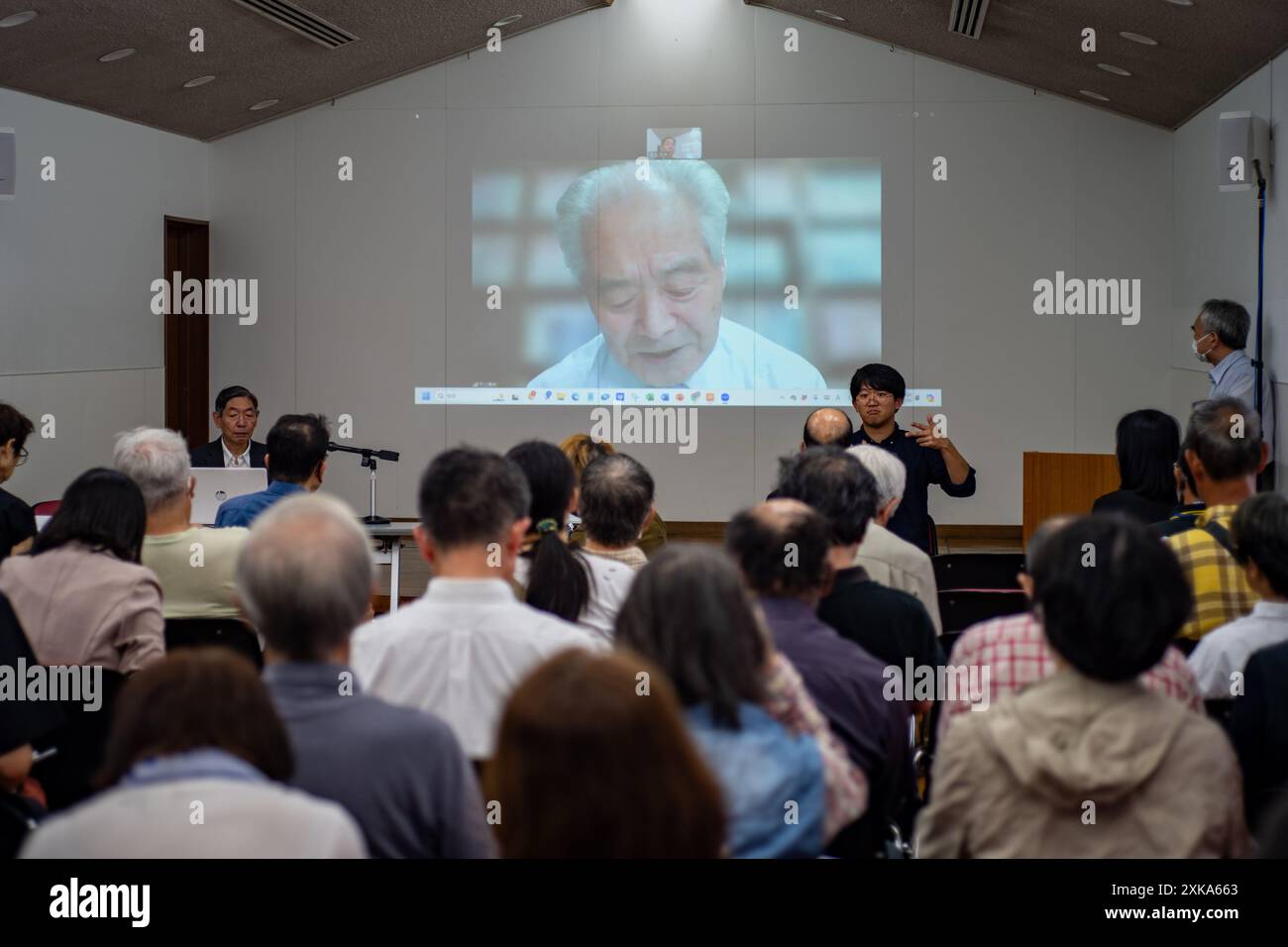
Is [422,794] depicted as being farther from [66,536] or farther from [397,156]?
[397,156]

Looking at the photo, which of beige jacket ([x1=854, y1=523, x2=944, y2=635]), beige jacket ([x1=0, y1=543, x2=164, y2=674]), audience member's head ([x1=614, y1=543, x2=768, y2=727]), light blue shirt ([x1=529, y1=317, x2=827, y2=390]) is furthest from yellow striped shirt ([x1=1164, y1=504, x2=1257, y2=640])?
light blue shirt ([x1=529, y1=317, x2=827, y2=390])

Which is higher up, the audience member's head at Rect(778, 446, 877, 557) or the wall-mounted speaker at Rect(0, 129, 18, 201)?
the wall-mounted speaker at Rect(0, 129, 18, 201)

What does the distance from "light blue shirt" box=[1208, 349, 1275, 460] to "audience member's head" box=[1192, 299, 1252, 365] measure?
51 millimetres

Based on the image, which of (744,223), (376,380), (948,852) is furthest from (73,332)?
(948,852)

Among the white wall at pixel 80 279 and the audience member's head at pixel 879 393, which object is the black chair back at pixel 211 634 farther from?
the white wall at pixel 80 279

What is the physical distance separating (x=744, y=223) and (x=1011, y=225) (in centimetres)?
179

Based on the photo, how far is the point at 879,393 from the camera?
533 cm

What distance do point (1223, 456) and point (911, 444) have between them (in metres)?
2.16

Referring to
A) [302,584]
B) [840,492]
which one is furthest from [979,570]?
[302,584]

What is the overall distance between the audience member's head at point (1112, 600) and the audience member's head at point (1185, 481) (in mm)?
1797

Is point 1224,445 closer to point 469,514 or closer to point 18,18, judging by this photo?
point 469,514

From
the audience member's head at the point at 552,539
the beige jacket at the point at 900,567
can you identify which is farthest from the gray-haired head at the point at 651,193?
the audience member's head at the point at 552,539

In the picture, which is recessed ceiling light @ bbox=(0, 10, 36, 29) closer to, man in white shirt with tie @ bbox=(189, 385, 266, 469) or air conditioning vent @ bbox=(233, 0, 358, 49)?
air conditioning vent @ bbox=(233, 0, 358, 49)

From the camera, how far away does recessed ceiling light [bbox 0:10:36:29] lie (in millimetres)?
6324
